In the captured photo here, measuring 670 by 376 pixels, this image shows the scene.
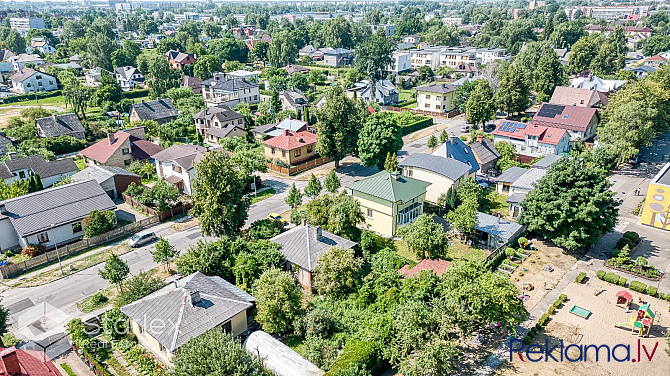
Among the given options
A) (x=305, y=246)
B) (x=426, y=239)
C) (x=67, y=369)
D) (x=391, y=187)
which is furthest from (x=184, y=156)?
(x=426, y=239)

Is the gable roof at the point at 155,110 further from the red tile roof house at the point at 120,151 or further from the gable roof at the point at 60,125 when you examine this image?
the red tile roof house at the point at 120,151

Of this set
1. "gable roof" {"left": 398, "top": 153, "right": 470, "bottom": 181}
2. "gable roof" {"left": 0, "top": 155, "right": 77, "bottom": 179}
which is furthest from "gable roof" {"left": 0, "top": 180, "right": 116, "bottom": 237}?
"gable roof" {"left": 398, "top": 153, "right": 470, "bottom": 181}

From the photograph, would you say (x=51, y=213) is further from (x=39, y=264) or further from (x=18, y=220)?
(x=39, y=264)

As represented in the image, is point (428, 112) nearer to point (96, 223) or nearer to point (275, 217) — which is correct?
point (275, 217)

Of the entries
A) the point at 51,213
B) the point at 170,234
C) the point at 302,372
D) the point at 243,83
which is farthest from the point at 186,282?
the point at 243,83

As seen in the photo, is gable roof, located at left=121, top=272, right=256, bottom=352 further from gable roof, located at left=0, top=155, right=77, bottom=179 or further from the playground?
gable roof, located at left=0, top=155, right=77, bottom=179

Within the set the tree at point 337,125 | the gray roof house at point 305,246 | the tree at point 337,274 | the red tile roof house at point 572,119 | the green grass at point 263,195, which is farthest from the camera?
the red tile roof house at point 572,119

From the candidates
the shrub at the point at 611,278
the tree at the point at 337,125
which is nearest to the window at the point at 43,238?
the tree at the point at 337,125
